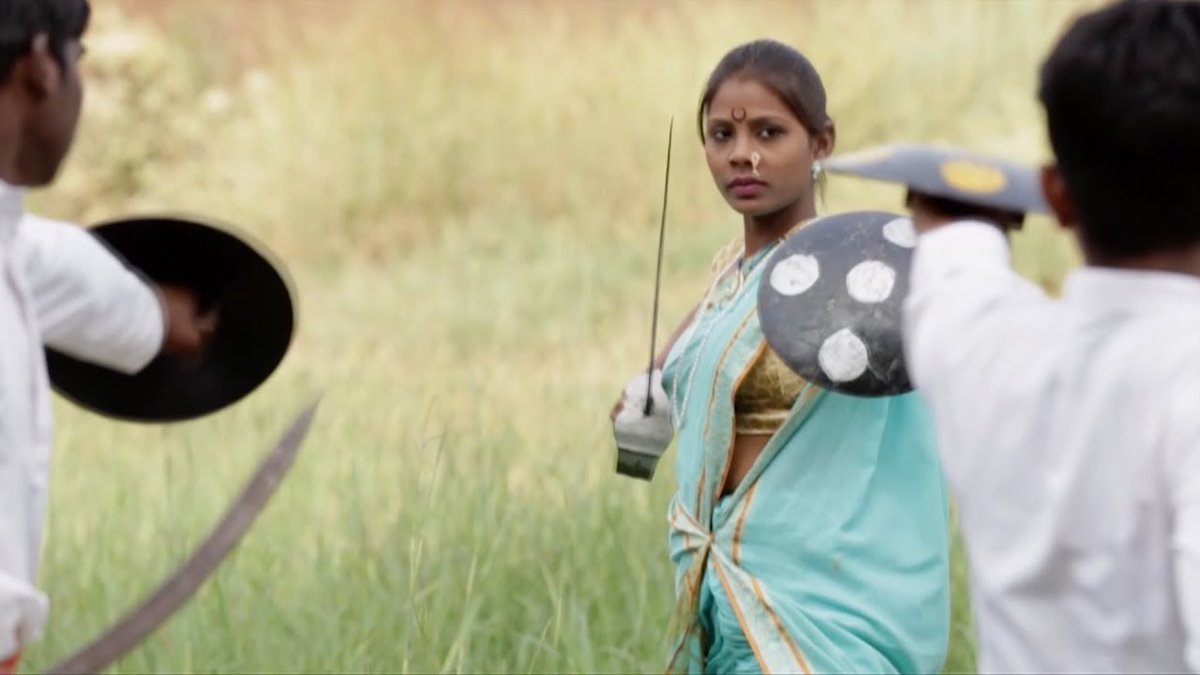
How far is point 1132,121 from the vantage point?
216cm

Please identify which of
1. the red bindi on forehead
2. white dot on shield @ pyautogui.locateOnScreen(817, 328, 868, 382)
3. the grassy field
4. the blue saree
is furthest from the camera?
the grassy field

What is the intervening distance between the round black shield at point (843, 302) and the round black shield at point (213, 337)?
71 centimetres

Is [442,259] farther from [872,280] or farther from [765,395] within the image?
[872,280]

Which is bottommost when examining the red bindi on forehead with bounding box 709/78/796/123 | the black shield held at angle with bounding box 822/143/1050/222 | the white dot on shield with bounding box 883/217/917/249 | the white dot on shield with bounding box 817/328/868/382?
the white dot on shield with bounding box 817/328/868/382

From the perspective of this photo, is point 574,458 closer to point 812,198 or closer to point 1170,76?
point 812,198

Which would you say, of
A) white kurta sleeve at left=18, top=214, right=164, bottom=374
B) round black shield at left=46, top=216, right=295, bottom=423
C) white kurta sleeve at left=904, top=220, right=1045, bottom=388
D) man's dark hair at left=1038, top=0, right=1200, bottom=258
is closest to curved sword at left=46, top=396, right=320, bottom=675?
white kurta sleeve at left=18, top=214, right=164, bottom=374

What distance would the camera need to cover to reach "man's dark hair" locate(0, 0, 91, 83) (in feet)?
8.27

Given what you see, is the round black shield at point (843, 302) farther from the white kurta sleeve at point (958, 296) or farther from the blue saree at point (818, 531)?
the white kurta sleeve at point (958, 296)

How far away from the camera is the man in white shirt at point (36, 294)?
246 cm

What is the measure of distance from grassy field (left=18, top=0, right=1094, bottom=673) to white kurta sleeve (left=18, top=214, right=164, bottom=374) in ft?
5.65

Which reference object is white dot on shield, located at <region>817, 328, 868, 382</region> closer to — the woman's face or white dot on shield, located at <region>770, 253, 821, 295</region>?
white dot on shield, located at <region>770, 253, 821, 295</region>

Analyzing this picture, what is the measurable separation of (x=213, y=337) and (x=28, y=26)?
487mm

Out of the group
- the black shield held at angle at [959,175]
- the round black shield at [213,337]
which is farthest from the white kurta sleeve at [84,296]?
the black shield held at angle at [959,175]

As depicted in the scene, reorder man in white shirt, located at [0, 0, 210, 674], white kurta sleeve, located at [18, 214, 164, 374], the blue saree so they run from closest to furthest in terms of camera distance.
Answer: man in white shirt, located at [0, 0, 210, 674]
white kurta sleeve, located at [18, 214, 164, 374]
the blue saree
